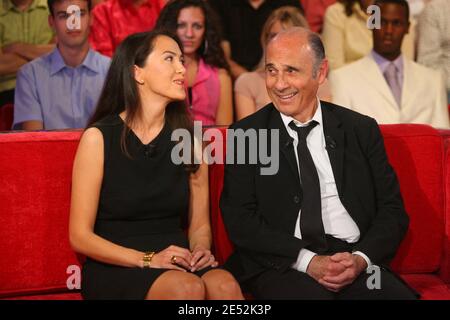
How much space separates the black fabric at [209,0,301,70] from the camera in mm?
3732

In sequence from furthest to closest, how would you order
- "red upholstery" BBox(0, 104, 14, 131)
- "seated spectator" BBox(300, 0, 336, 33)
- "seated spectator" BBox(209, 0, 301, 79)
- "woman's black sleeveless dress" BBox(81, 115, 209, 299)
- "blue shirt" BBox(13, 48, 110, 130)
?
"seated spectator" BBox(300, 0, 336, 33) < "seated spectator" BBox(209, 0, 301, 79) < "red upholstery" BBox(0, 104, 14, 131) < "blue shirt" BBox(13, 48, 110, 130) < "woman's black sleeveless dress" BBox(81, 115, 209, 299)

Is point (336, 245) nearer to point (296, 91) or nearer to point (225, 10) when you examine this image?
point (296, 91)

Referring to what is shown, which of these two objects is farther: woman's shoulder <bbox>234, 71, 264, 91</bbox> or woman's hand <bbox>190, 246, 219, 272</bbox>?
woman's shoulder <bbox>234, 71, 264, 91</bbox>

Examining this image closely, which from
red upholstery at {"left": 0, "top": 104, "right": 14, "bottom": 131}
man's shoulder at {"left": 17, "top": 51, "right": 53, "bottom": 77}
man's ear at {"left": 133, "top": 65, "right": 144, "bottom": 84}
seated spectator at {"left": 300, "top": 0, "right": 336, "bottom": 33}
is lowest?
red upholstery at {"left": 0, "top": 104, "right": 14, "bottom": 131}

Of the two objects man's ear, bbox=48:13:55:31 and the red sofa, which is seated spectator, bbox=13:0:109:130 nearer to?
man's ear, bbox=48:13:55:31

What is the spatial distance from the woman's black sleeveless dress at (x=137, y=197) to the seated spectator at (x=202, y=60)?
1248mm

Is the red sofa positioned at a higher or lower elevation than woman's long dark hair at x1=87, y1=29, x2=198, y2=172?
lower

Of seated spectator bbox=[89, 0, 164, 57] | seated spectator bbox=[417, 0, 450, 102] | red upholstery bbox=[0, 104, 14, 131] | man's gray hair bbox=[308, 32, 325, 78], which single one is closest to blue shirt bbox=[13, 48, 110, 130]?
red upholstery bbox=[0, 104, 14, 131]

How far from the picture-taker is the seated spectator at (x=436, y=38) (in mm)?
3797

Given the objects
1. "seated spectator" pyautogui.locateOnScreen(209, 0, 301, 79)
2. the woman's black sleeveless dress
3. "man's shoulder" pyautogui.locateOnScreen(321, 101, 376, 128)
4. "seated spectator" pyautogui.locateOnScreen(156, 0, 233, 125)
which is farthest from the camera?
"seated spectator" pyautogui.locateOnScreen(209, 0, 301, 79)

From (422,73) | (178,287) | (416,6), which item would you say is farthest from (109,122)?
(416,6)

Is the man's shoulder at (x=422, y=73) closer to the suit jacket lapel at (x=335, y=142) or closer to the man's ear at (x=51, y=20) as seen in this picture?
the suit jacket lapel at (x=335, y=142)

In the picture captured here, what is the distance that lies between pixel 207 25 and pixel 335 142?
1.47 metres

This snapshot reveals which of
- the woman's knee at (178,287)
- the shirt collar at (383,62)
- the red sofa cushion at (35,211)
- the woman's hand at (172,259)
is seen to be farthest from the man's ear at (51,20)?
the woman's knee at (178,287)
